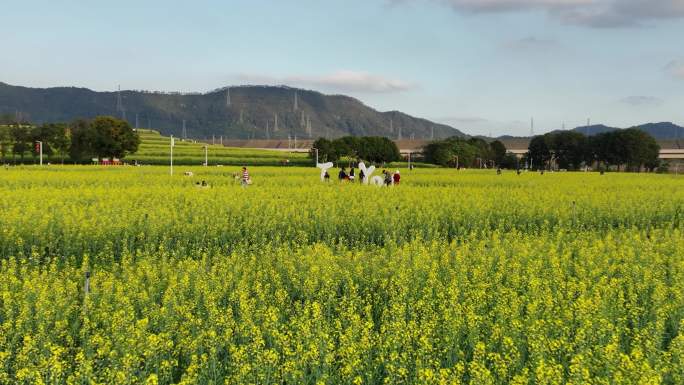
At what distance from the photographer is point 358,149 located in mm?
145875

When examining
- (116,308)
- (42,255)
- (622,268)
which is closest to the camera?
(116,308)

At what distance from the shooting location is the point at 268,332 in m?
8.62

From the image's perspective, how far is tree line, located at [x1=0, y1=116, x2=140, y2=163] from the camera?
104 metres

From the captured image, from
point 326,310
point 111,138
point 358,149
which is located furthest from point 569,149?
point 326,310

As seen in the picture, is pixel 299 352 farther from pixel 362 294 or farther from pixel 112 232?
pixel 112 232

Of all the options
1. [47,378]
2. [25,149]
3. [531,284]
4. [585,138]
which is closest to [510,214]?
[531,284]

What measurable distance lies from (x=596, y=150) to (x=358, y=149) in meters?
65.7

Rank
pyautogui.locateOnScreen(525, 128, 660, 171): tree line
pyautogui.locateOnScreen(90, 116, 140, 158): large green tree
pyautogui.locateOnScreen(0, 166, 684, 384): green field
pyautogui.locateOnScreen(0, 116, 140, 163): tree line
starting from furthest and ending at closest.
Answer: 1. pyautogui.locateOnScreen(525, 128, 660, 171): tree line
2. pyautogui.locateOnScreen(0, 116, 140, 163): tree line
3. pyautogui.locateOnScreen(90, 116, 140, 158): large green tree
4. pyautogui.locateOnScreen(0, 166, 684, 384): green field

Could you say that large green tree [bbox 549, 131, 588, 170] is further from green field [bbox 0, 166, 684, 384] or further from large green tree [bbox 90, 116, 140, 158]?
green field [bbox 0, 166, 684, 384]

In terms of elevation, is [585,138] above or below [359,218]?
above

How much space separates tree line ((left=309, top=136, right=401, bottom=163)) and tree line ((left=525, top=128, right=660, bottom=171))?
4556 cm

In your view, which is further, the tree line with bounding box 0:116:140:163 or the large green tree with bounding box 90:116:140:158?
the tree line with bounding box 0:116:140:163

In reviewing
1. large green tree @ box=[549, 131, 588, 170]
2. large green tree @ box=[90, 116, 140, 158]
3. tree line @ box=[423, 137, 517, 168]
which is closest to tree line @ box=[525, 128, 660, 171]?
large green tree @ box=[549, 131, 588, 170]

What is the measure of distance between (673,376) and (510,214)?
18458mm
